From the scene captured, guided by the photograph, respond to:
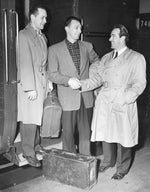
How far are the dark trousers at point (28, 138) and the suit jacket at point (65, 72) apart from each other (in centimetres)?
42

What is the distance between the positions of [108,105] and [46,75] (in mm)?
742

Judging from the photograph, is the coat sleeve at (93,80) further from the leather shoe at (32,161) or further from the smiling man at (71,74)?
the leather shoe at (32,161)

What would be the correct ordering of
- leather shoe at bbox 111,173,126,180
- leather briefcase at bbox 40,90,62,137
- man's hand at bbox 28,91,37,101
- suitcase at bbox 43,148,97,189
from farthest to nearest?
1. leather shoe at bbox 111,173,126,180
2. leather briefcase at bbox 40,90,62,137
3. man's hand at bbox 28,91,37,101
4. suitcase at bbox 43,148,97,189

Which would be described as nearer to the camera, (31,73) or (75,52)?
(31,73)

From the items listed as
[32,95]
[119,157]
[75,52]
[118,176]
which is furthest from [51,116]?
[118,176]

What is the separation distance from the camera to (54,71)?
10.4ft

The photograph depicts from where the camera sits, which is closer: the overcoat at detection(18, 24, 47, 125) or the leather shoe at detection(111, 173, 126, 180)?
the overcoat at detection(18, 24, 47, 125)

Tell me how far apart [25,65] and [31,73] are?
0.33 ft

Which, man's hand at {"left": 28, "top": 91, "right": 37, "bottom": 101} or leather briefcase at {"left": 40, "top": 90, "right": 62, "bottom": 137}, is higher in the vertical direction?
man's hand at {"left": 28, "top": 91, "right": 37, "bottom": 101}

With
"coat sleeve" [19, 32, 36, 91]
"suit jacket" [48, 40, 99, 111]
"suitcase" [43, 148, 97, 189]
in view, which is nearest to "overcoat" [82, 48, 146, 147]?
"suit jacket" [48, 40, 99, 111]

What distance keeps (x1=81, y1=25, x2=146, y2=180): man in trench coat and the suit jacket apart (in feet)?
0.41

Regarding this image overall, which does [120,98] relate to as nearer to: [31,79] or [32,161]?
[31,79]

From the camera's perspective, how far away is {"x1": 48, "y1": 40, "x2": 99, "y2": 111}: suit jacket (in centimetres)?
316

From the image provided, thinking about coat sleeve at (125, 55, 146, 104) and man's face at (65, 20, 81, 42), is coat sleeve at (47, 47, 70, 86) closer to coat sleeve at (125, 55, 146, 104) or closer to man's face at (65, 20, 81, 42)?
man's face at (65, 20, 81, 42)
